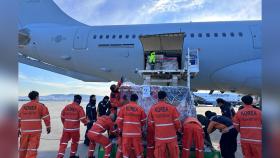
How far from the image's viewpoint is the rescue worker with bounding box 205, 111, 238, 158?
5.92m

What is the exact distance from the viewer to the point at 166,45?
9.71 meters

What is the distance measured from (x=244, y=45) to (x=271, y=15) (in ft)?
34.4

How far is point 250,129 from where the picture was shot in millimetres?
5312

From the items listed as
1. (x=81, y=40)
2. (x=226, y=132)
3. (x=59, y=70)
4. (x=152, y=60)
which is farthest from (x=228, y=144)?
(x=59, y=70)

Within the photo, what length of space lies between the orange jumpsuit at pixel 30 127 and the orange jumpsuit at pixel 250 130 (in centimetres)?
404

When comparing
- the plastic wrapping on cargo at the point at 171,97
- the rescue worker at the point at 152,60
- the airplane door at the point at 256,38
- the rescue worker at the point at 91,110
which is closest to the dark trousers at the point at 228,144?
the plastic wrapping on cargo at the point at 171,97

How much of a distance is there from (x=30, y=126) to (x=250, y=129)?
172 inches

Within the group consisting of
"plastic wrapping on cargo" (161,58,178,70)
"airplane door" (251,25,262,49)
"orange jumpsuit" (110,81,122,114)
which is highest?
"airplane door" (251,25,262,49)

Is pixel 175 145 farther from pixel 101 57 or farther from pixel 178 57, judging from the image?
pixel 101 57

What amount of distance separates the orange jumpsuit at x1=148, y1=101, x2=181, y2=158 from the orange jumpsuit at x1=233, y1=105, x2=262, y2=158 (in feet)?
3.89

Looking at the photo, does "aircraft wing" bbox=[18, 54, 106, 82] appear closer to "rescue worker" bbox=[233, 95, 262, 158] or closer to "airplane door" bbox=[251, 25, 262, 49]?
"airplane door" bbox=[251, 25, 262, 49]

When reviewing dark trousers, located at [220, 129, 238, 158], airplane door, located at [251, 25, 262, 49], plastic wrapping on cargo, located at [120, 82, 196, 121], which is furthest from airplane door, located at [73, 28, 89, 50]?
dark trousers, located at [220, 129, 238, 158]

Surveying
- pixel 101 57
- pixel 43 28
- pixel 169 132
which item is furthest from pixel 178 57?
pixel 43 28

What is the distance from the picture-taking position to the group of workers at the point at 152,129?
17.7 feet
